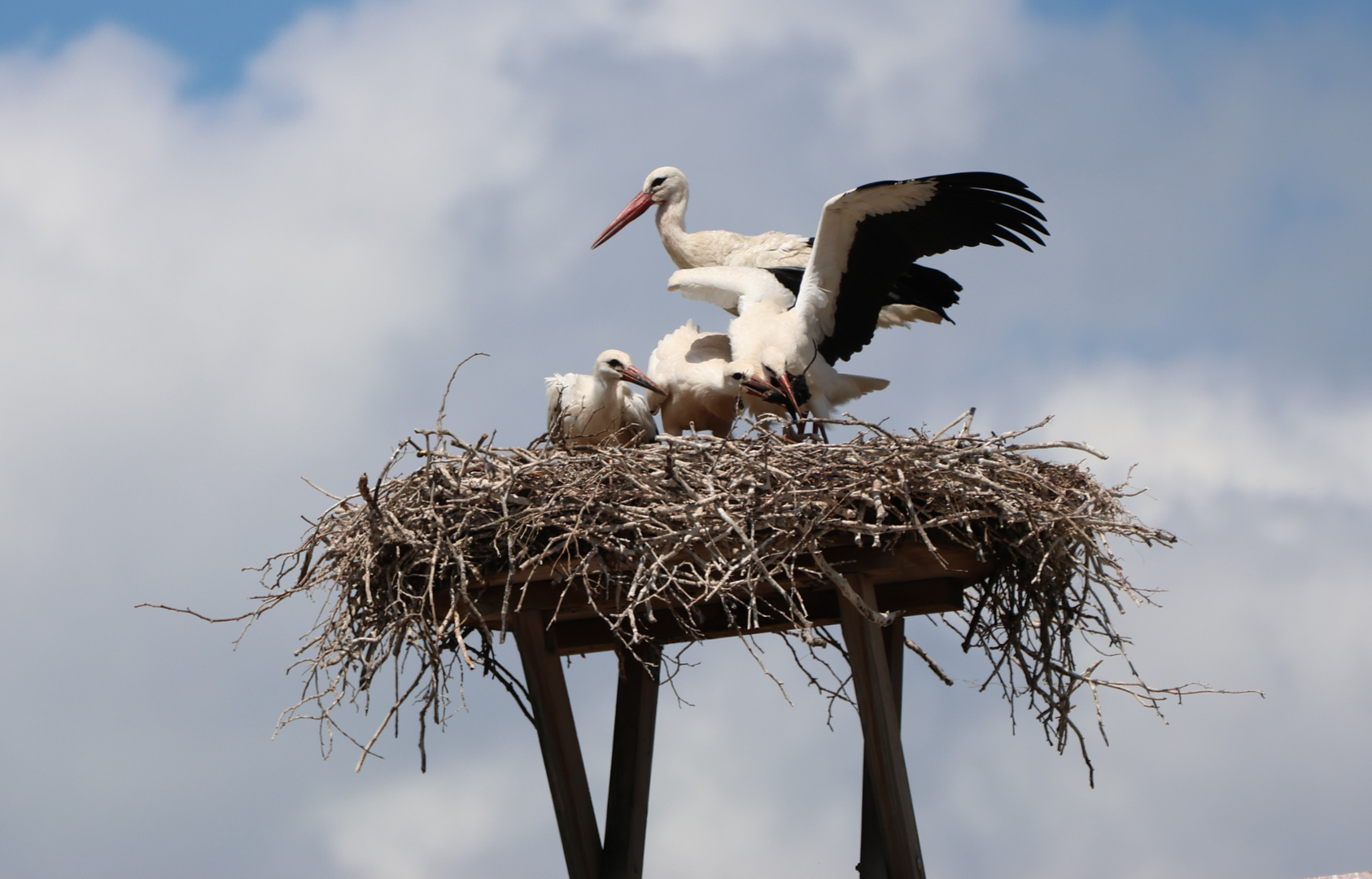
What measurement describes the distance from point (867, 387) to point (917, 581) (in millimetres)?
1413

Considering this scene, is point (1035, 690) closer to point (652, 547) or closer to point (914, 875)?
point (914, 875)

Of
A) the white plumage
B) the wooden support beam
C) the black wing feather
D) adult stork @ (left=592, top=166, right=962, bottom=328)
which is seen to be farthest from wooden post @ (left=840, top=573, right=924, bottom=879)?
adult stork @ (left=592, top=166, right=962, bottom=328)

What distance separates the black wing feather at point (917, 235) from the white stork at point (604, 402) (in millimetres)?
771

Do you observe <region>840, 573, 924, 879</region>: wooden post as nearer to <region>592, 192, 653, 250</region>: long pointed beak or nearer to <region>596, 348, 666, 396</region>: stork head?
<region>596, 348, 666, 396</region>: stork head

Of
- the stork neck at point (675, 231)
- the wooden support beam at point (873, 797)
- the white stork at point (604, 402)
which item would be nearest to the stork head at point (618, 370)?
the white stork at point (604, 402)

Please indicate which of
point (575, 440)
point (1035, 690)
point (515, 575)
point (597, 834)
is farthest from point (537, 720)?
point (1035, 690)

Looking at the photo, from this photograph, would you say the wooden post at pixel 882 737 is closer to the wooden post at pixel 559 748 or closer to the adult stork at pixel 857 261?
the wooden post at pixel 559 748

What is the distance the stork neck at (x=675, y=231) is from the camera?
6.11 metres

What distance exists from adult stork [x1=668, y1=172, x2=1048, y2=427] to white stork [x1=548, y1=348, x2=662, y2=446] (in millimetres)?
392

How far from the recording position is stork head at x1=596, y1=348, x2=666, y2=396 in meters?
4.48

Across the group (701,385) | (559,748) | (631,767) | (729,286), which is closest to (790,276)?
(729,286)

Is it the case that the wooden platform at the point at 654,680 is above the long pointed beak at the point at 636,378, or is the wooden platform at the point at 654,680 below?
below

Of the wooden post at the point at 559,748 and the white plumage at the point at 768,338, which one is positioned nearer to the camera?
the wooden post at the point at 559,748

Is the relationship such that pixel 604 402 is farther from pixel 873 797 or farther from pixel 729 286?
pixel 873 797
